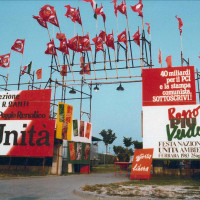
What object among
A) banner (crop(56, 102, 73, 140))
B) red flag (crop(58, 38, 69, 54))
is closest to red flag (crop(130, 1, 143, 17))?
red flag (crop(58, 38, 69, 54))

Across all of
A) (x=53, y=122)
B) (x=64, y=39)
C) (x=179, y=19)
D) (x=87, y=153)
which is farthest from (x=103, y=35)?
(x=87, y=153)

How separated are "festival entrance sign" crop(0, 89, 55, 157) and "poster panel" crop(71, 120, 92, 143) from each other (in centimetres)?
340

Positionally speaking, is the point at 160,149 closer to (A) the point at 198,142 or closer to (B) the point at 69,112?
(A) the point at 198,142

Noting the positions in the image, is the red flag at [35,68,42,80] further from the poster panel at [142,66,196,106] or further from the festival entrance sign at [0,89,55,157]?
the poster panel at [142,66,196,106]

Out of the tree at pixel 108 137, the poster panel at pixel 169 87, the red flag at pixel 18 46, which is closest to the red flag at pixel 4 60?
the red flag at pixel 18 46

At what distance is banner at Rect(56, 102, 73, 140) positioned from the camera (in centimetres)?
2585

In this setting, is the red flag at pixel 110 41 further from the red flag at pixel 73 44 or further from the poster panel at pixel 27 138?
the poster panel at pixel 27 138

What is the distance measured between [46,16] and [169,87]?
14773mm

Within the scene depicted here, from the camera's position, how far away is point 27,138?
25844 millimetres

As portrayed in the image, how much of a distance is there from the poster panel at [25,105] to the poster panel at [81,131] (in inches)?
143

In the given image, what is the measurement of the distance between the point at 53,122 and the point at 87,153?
23.2ft

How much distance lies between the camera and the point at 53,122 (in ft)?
84.3

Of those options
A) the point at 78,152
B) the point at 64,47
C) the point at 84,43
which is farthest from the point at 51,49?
the point at 78,152

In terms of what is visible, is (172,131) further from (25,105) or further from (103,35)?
(25,105)
